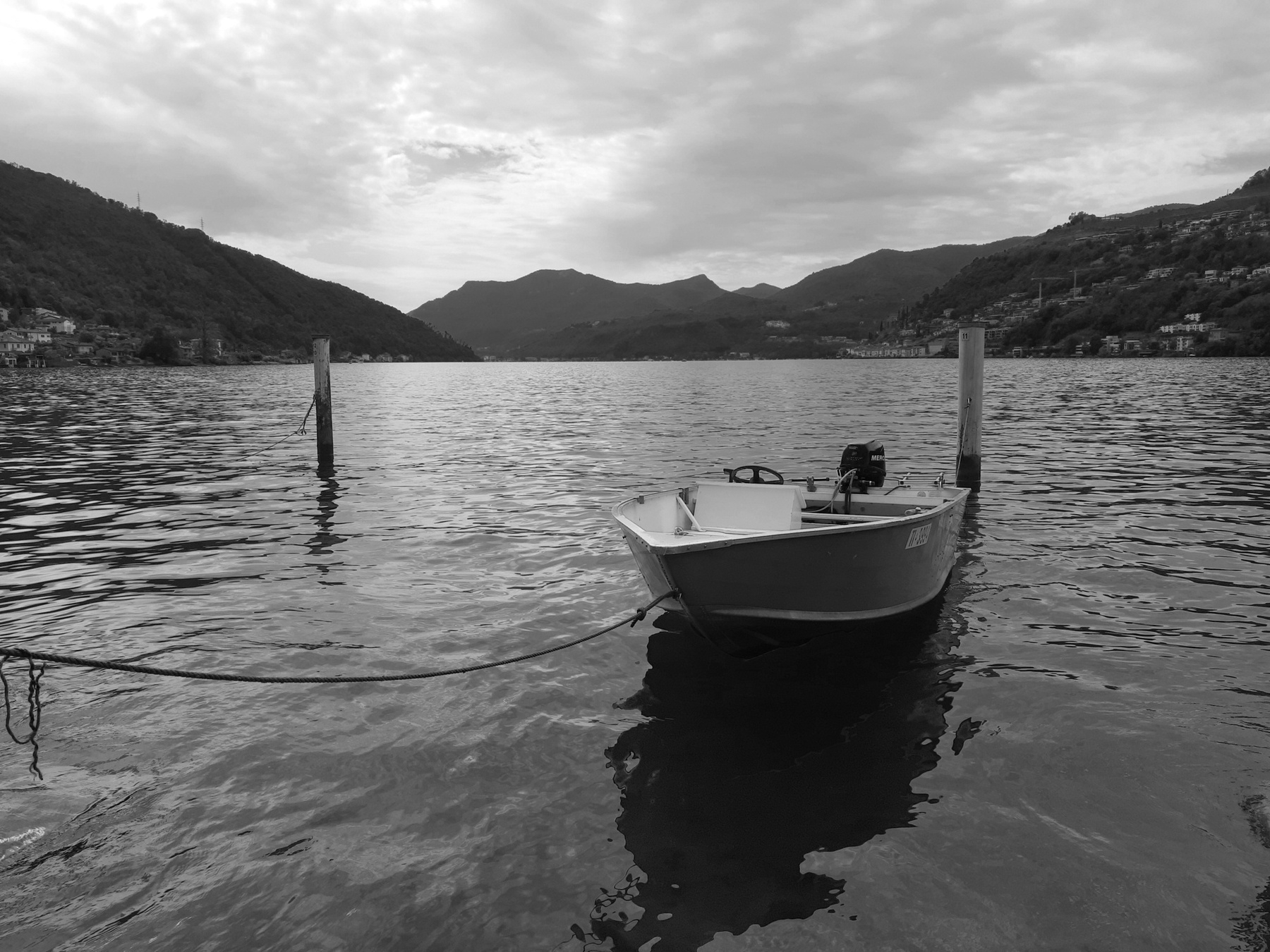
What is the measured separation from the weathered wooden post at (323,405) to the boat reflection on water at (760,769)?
53.1 feet

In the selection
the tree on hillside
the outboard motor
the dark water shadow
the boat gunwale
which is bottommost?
the dark water shadow

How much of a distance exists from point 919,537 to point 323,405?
18.9 m

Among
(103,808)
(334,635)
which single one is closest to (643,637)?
(334,635)

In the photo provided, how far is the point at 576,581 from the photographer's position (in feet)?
36.5

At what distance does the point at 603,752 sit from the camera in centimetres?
634

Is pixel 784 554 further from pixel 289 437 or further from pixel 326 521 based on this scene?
pixel 289 437

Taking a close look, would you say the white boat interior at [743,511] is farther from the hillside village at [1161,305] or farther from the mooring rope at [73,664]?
the hillside village at [1161,305]

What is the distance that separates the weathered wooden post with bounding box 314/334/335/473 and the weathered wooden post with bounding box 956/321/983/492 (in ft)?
53.4

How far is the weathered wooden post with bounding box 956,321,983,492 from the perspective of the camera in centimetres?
1753

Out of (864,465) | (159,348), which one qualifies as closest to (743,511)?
(864,465)

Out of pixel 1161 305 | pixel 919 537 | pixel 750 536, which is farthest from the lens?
pixel 1161 305

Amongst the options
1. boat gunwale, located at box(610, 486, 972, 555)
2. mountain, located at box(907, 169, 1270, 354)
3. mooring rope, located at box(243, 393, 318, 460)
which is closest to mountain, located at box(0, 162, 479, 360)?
mooring rope, located at box(243, 393, 318, 460)

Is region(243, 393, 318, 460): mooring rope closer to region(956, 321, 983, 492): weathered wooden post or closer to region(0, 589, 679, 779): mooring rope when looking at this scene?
region(956, 321, 983, 492): weathered wooden post

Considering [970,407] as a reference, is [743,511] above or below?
below
